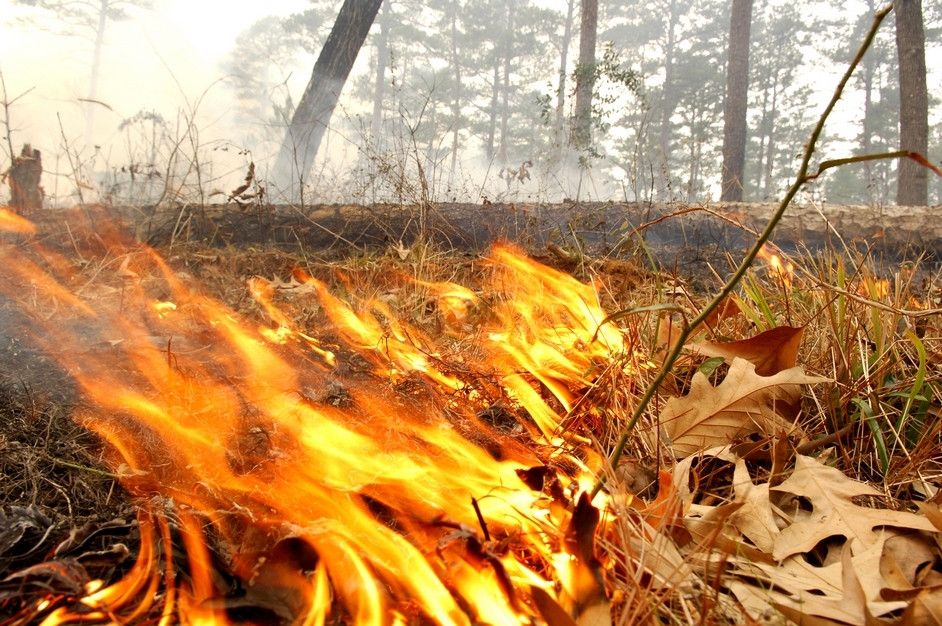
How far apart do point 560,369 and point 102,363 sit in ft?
5.54

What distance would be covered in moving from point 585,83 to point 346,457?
997 cm

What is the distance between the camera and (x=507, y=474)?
48.3 inches

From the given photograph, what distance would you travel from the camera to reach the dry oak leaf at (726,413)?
131 centimetres

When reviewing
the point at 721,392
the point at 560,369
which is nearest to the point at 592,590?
the point at 721,392

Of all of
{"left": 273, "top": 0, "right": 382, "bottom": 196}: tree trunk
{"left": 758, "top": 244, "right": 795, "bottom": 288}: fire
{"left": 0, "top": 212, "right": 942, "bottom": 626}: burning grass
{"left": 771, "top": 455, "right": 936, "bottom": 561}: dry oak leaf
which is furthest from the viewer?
{"left": 273, "top": 0, "right": 382, "bottom": 196}: tree trunk

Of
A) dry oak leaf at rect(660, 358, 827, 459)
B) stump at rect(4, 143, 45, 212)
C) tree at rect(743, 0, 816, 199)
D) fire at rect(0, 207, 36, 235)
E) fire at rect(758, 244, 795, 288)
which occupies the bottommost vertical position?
dry oak leaf at rect(660, 358, 827, 459)

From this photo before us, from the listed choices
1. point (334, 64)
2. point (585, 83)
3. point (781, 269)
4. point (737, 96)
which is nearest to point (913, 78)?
point (585, 83)

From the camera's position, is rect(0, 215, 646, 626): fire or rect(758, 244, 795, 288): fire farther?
rect(758, 244, 795, 288): fire

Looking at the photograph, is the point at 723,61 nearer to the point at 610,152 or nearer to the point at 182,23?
the point at 610,152

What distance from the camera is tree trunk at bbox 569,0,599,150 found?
9875mm

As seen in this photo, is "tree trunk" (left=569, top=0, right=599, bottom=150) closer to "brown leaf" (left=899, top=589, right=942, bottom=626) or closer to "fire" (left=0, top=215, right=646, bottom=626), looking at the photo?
"fire" (left=0, top=215, right=646, bottom=626)

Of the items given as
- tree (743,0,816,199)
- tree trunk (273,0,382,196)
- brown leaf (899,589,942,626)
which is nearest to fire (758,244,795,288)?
brown leaf (899,589,942,626)

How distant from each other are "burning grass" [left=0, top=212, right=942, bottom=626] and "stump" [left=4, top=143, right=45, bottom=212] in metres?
3.41

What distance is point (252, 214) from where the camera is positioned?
14.9 feet
